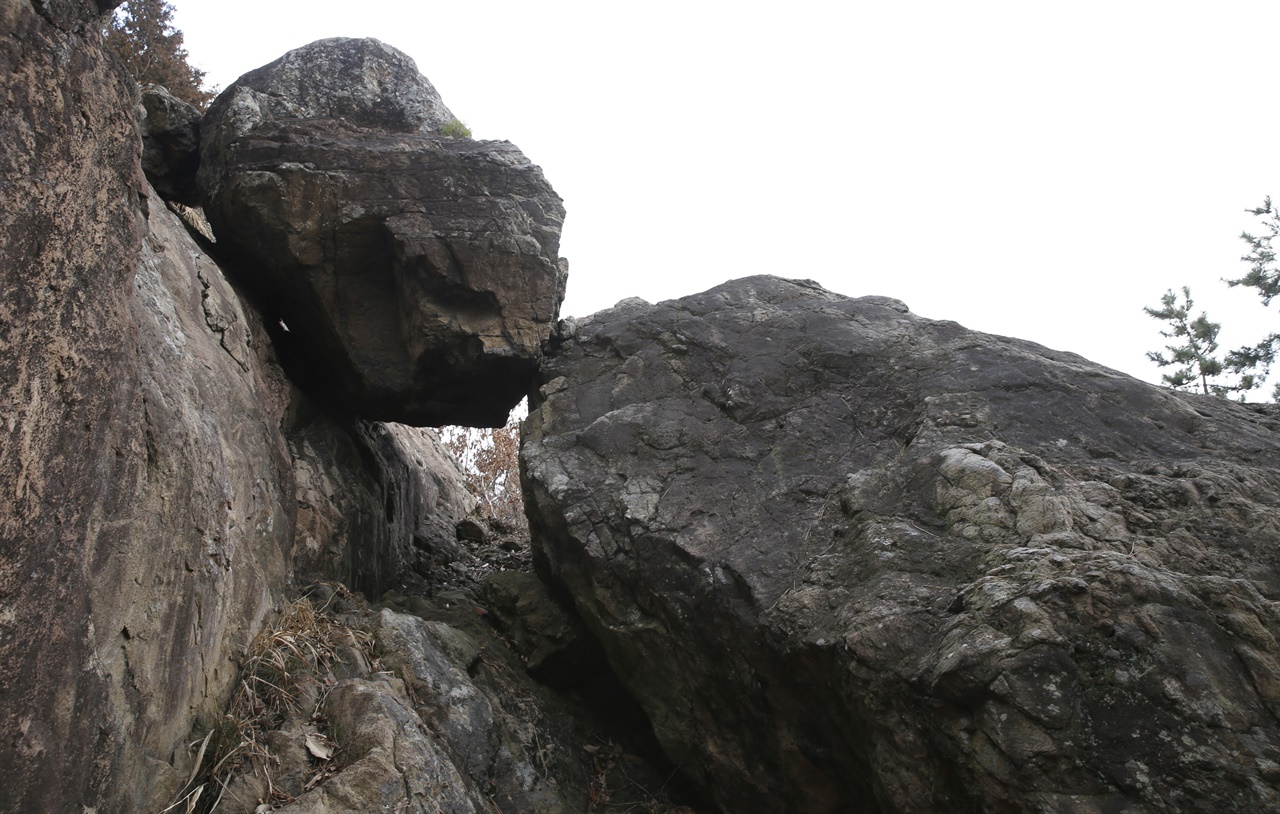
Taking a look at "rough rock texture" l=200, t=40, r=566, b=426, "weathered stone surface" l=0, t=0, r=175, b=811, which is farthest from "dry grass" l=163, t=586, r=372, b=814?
"rough rock texture" l=200, t=40, r=566, b=426

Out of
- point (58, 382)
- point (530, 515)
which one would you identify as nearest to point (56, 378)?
point (58, 382)

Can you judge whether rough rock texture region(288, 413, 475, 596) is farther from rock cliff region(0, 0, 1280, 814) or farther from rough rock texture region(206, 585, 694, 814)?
rough rock texture region(206, 585, 694, 814)

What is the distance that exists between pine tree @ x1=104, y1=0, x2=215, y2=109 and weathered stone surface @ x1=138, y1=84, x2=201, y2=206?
20.5 ft

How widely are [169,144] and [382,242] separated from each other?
7.09 feet

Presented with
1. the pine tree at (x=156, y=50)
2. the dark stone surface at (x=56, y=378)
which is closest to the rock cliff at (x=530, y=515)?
the dark stone surface at (x=56, y=378)

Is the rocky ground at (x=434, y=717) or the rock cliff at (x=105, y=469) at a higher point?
the rock cliff at (x=105, y=469)

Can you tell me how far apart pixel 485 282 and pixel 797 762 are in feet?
13.6

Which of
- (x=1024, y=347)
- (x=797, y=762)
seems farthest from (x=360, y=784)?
(x=1024, y=347)

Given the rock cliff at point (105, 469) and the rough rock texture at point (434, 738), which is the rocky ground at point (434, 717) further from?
the rock cliff at point (105, 469)

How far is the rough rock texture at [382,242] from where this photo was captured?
22.7 feet

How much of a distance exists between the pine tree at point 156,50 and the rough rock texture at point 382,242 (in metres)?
7.02

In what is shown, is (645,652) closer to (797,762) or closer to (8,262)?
(797,762)

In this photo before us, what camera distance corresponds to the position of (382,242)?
7.11 m

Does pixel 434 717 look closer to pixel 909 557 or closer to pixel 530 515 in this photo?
pixel 530 515
